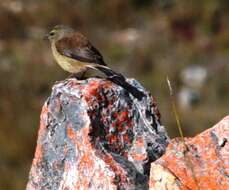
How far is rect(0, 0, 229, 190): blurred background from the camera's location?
15992 millimetres

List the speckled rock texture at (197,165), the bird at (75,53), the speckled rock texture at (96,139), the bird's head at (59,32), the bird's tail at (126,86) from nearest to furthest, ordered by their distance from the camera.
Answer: the speckled rock texture at (197,165) < the speckled rock texture at (96,139) < the bird's tail at (126,86) < the bird at (75,53) < the bird's head at (59,32)

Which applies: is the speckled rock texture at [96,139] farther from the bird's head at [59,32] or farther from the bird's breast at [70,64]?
the bird's head at [59,32]

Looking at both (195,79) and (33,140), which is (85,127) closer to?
(33,140)

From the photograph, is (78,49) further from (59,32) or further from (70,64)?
(59,32)

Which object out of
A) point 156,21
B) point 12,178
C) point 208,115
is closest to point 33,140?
point 12,178

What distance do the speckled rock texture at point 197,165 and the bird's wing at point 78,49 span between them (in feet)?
10.8

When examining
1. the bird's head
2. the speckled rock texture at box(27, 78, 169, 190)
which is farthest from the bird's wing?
the speckled rock texture at box(27, 78, 169, 190)

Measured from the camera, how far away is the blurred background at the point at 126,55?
1599 centimetres

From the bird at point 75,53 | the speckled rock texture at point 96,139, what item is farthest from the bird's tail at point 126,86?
the bird at point 75,53

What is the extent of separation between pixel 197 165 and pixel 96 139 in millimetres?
812

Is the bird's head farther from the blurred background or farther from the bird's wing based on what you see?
the blurred background

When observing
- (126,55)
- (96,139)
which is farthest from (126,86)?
(126,55)

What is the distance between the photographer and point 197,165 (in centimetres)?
495

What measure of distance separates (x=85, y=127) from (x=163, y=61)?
17482mm
